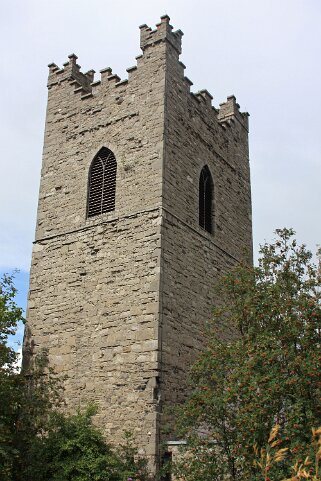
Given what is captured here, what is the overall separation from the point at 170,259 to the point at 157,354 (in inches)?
90.0

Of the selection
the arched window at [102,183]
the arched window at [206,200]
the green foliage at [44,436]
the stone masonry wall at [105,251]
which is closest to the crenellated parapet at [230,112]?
the arched window at [206,200]

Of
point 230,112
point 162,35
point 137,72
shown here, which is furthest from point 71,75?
point 230,112

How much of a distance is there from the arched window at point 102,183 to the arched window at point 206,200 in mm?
2436

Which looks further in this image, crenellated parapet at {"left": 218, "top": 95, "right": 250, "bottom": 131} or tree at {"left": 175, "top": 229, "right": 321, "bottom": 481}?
crenellated parapet at {"left": 218, "top": 95, "right": 250, "bottom": 131}

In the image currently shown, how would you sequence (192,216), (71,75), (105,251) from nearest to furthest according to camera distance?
1. (105,251)
2. (192,216)
3. (71,75)

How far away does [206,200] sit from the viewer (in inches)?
619

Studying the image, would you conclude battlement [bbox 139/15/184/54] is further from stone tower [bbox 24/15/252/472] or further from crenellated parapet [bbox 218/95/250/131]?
crenellated parapet [bbox 218/95/250/131]

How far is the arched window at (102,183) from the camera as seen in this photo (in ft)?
47.4

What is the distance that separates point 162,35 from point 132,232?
549cm

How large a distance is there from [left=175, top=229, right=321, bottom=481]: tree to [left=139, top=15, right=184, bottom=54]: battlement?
24.9 ft

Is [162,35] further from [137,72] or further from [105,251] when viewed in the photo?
[105,251]

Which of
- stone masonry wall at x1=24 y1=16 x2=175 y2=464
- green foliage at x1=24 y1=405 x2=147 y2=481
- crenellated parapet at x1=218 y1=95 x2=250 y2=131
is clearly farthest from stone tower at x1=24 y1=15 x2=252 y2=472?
crenellated parapet at x1=218 y1=95 x2=250 y2=131

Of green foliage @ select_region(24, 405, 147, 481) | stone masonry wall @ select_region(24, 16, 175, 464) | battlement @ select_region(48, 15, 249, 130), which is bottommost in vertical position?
green foliage @ select_region(24, 405, 147, 481)

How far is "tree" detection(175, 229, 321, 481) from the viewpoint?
331 inches
